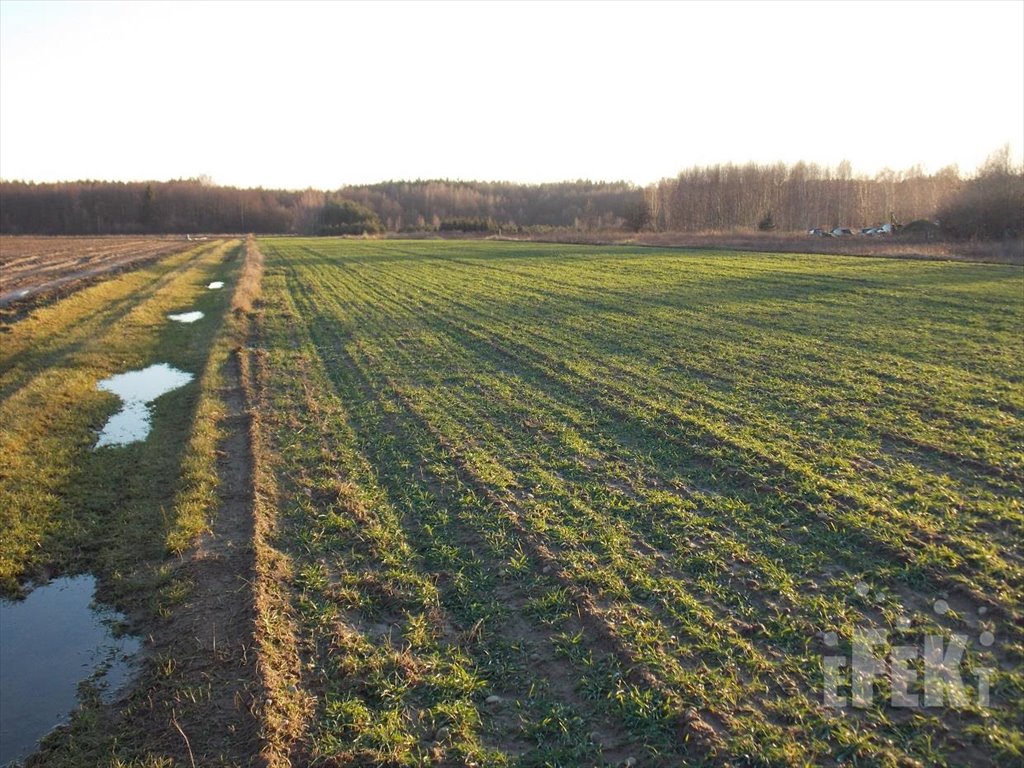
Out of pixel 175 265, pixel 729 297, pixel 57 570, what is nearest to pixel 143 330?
pixel 57 570

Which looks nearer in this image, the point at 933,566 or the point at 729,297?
the point at 933,566

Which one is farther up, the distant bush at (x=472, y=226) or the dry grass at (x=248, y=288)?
the distant bush at (x=472, y=226)

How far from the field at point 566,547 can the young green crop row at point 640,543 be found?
0.03 m

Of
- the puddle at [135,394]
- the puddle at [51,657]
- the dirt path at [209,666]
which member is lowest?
the puddle at [51,657]

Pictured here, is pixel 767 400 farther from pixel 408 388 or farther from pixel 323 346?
pixel 323 346

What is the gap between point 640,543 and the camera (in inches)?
277

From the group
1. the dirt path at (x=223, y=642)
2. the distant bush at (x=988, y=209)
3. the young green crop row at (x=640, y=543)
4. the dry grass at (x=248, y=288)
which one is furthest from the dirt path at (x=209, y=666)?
the distant bush at (x=988, y=209)

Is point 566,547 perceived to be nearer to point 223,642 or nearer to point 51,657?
point 223,642

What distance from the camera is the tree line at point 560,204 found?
52.4m

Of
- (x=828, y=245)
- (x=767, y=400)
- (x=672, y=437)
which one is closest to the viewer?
(x=672, y=437)

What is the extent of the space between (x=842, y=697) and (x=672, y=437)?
5.37 m

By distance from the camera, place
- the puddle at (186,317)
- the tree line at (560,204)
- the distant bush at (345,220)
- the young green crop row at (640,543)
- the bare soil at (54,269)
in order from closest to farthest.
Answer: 1. the young green crop row at (640,543)
2. the puddle at (186,317)
3. the bare soil at (54,269)
4. the tree line at (560,204)
5. the distant bush at (345,220)

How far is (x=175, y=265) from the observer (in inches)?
1726

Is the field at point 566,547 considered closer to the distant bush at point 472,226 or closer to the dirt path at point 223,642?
the dirt path at point 223,642
